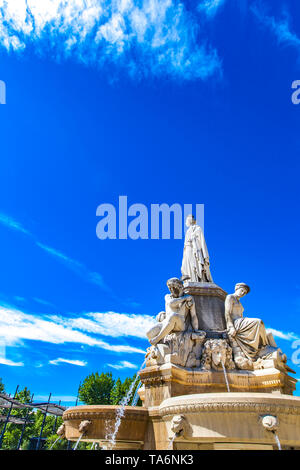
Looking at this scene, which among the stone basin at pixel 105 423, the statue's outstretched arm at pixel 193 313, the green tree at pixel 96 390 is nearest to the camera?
the stone basin at pixel 105 423

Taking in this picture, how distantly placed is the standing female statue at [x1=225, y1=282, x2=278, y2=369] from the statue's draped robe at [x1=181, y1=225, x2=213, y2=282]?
2509 millimetres

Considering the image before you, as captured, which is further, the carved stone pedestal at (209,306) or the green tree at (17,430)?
the green tree at (17,430)

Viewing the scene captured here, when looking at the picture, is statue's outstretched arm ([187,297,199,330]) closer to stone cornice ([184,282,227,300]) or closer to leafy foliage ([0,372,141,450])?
stone cornice ([184,282,227,300])

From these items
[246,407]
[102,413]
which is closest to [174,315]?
[102,413]

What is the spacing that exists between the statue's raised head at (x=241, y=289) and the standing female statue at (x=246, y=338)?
488 mm

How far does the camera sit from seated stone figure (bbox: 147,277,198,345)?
945 cm

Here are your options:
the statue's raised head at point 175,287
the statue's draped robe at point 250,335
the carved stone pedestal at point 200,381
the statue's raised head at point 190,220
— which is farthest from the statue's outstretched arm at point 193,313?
the statue's raised head at point 190,220

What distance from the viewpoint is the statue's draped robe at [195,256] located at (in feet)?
42.2

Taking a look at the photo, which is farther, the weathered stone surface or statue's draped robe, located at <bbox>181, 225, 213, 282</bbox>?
statue's draped robe, located at <bbox>181, 225, 213, 282</bbox>

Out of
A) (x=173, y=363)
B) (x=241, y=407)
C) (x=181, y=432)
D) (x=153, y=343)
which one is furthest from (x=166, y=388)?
(x=241, y=407)

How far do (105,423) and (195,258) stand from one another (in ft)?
23.5

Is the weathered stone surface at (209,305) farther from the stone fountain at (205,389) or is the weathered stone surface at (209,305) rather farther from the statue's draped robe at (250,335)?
the statue's draped robe at (250,335)

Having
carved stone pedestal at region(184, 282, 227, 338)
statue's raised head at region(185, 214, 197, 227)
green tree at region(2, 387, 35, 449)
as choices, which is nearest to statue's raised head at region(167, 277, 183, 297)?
carved stone pedestal at region(184, 282, 227, 338)

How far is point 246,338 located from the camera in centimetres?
966
